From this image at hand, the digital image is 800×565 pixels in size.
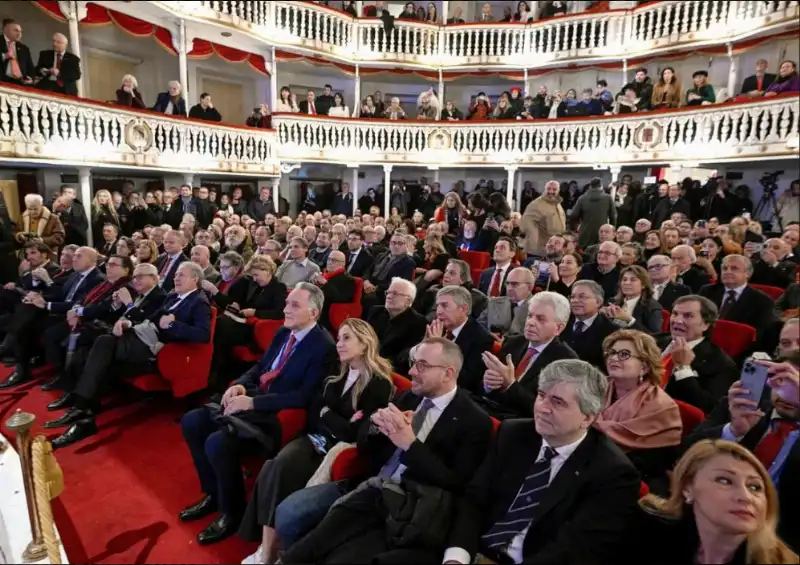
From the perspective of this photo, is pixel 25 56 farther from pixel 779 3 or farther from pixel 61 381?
pixel 779 3

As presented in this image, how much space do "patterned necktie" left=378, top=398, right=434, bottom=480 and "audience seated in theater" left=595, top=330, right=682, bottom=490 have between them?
71 centimetres

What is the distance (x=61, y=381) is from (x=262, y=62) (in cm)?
1075

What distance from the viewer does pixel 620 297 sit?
145 inches

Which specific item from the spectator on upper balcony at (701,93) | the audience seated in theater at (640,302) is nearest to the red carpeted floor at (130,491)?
the audience seated in theater at (640,302)

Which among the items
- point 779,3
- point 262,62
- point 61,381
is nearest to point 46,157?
point 61,381

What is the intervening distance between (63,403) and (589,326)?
3798 mm

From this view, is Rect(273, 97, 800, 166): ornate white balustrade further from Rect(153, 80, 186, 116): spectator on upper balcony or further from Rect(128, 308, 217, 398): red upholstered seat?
Rect(128, 308, 217, 398): red upholstered seat

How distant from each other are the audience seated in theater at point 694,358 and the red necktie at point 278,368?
195cm

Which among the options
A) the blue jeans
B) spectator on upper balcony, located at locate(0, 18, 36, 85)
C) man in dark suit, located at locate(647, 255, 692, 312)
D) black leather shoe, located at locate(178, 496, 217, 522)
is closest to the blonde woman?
the blue jeans

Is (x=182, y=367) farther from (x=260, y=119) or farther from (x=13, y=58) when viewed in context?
(x=260, y=119)

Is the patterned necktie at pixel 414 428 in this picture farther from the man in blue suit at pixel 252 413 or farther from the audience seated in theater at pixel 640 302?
the audience seated in theater at pixel 640 302

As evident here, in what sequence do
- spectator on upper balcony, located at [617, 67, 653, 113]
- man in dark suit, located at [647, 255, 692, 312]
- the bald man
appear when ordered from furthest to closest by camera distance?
spectator on upper balcony, located at [617, 67, 653, 113], the bald man, man in dark suit, located at [647, 255, 692, 312]

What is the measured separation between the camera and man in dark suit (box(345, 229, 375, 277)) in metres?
5.91

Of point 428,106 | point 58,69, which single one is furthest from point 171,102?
point 428,106
